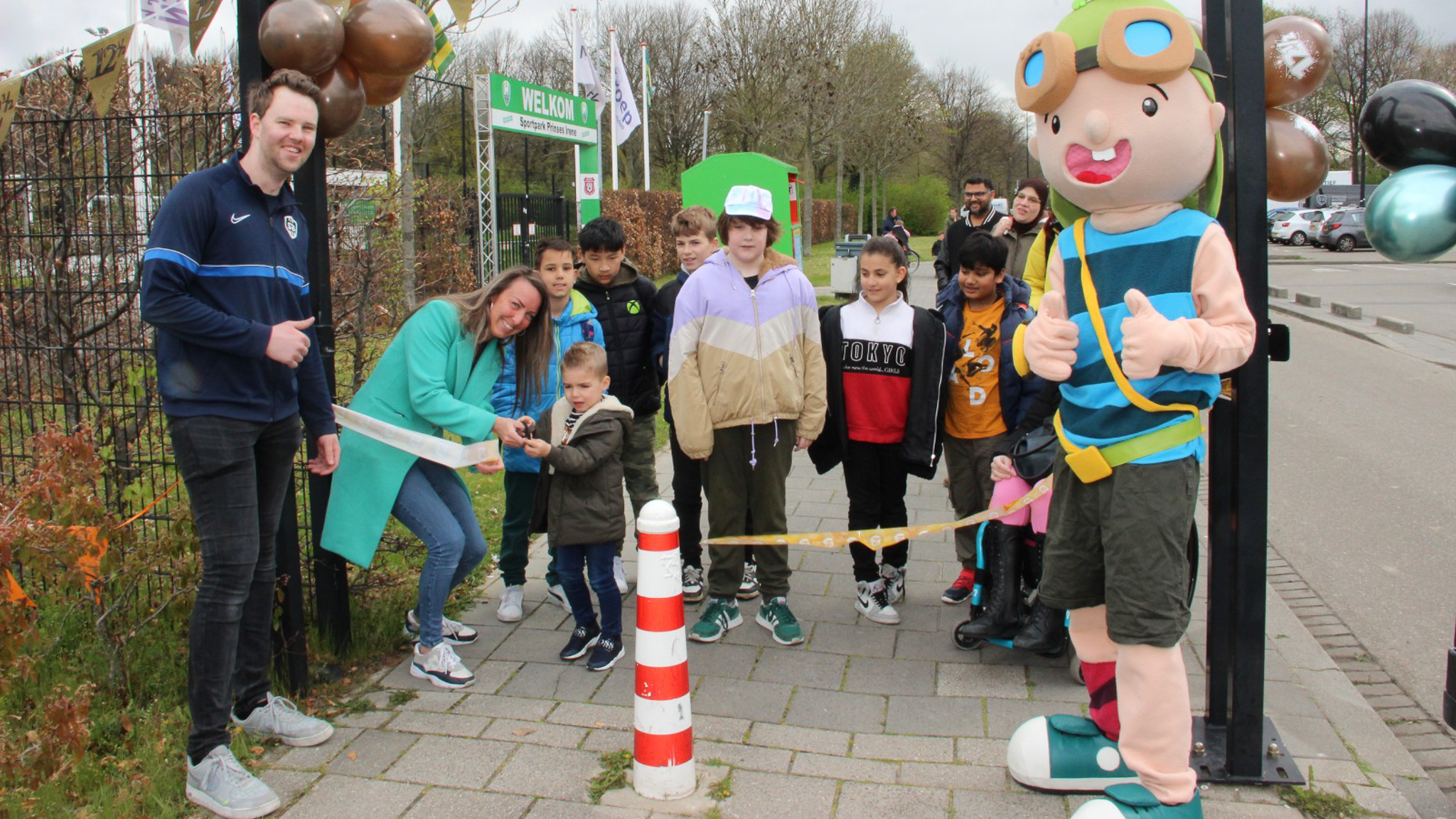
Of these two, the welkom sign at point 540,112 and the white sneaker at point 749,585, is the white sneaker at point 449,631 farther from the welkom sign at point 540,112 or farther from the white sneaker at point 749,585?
the welkom sign at point 540,112

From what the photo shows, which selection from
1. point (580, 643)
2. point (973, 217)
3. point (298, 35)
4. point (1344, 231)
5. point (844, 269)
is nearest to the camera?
point (298, 35)

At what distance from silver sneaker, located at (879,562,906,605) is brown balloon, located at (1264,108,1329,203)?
243cm

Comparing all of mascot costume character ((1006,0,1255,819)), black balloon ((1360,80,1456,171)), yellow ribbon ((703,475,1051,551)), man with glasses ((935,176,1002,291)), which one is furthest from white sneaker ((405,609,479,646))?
man with glasses ((935,176,1002,291))

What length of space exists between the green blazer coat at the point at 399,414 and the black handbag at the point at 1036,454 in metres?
2.14

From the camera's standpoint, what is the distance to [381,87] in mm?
4188

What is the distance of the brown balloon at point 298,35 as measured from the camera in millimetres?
3627

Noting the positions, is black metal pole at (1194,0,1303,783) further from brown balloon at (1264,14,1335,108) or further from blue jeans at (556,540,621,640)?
blue jeans at (556,540,621,640)

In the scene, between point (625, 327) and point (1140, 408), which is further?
point (625, 327)

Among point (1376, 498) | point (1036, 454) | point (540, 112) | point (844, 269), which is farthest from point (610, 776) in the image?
point (844, 269)

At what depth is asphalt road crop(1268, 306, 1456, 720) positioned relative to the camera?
5207mm

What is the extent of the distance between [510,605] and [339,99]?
7.83 ft

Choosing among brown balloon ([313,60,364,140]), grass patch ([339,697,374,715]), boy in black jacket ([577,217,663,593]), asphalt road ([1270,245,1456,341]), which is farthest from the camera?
asphalt road ([1270,245,1456,341])

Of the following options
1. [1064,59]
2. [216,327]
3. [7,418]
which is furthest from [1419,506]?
[7,418]

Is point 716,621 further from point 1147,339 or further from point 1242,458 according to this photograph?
point 1147,339
